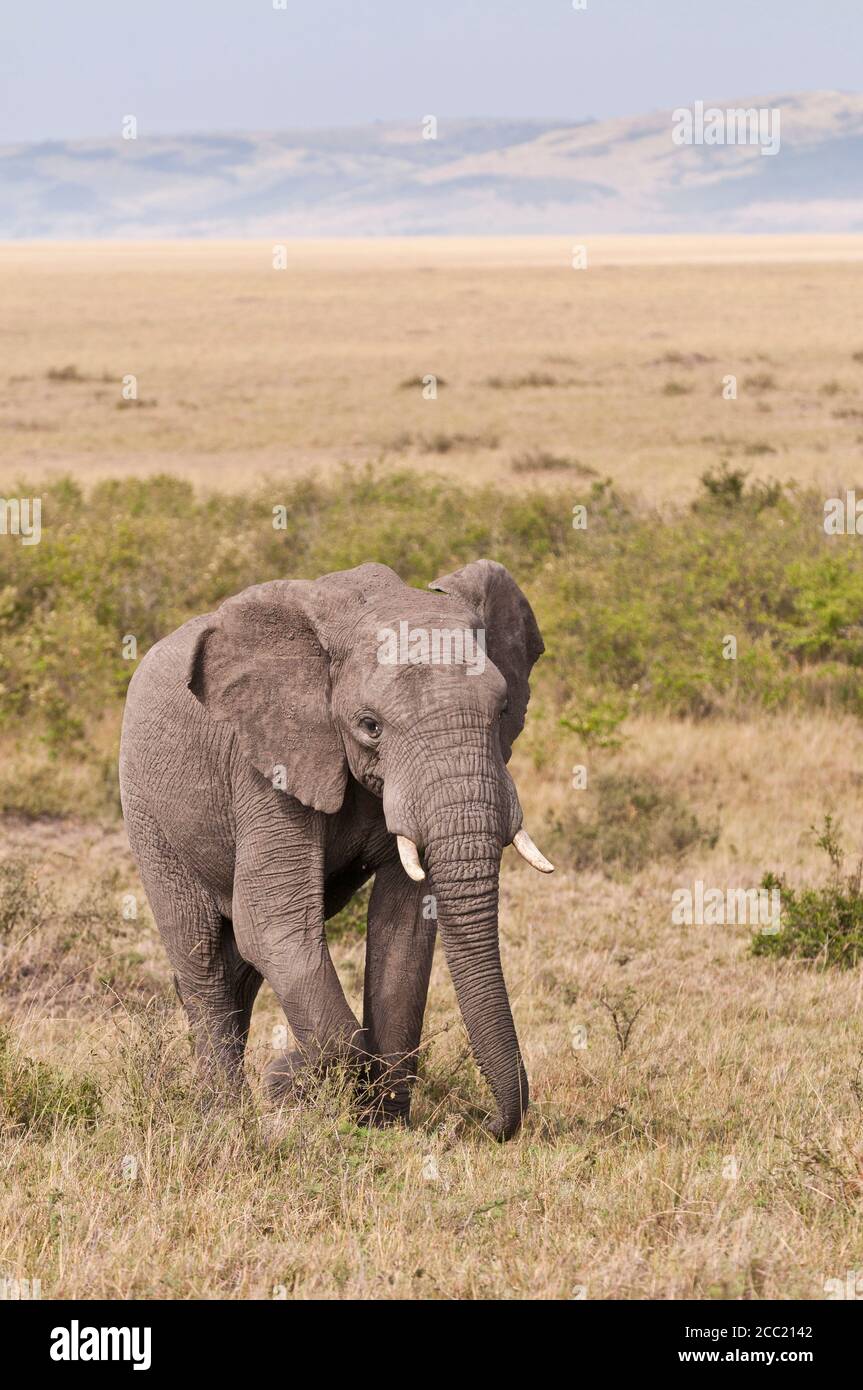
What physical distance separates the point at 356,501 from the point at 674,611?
20.0 feet

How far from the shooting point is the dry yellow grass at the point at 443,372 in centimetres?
3206

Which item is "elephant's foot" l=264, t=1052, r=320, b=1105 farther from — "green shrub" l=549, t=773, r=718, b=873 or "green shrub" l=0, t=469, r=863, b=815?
"green shrub" l=0, t=469, r=863, b=815

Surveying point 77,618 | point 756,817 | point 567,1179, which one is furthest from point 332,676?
point 77,618

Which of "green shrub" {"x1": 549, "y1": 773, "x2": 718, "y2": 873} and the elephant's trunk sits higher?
the elephant's trunk

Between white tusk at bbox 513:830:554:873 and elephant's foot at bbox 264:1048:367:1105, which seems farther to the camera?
elephant's foot at bbox 264:1048:367:1105

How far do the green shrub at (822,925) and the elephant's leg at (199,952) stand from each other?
10.5 ft

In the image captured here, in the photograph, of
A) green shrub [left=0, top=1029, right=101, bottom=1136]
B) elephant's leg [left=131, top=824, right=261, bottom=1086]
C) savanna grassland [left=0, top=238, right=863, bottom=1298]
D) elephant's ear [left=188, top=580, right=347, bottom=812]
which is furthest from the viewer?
elephant's leg [left=131, top=824, right=261, bottom=1086]

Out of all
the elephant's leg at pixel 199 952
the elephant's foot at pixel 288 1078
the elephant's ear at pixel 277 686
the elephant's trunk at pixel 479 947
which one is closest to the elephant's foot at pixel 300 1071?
the elephant's foot at pixel 288 1078

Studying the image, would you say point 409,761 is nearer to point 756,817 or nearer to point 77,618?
point 756,817

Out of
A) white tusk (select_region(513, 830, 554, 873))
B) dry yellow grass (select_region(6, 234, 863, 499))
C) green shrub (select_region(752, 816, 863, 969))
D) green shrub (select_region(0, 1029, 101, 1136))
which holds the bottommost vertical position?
green shrub (select_region(752, 816, 863, 969))

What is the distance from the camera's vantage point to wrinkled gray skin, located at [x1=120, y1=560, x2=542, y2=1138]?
16.4 ft

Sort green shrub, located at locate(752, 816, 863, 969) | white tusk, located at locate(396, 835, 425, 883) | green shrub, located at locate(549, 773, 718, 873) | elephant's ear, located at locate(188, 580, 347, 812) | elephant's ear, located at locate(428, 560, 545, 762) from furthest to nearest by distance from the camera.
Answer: green shrub, located at locate(549, 773, 718, 873) < green shrub, located at locate(752, 816, 863, 969) < elephant's ear, located at locate(428, 560, 545, 762) < elephant's ear, located at locate(188, 580, 347, 812) < white tusk, located at locate(396, 835, 425, 883)

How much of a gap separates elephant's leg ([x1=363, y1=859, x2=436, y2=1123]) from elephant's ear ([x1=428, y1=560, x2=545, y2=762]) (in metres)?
0.63

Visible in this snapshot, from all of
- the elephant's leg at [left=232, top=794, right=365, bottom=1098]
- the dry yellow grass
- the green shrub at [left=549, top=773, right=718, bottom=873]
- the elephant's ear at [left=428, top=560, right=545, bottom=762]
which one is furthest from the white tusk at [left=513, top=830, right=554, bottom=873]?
the dry yellow grass
